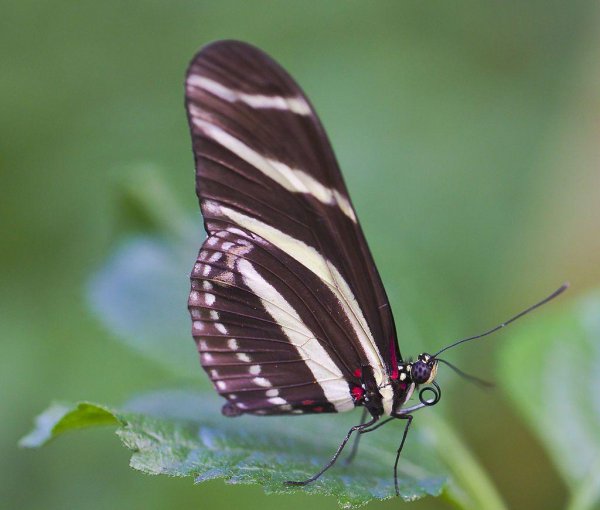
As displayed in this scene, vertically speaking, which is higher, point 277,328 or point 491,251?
point 277,328

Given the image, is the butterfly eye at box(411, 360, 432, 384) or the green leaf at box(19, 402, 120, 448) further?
the butterfly eye at box(411, 360, 432, 384)

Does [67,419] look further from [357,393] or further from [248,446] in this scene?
[357,393]

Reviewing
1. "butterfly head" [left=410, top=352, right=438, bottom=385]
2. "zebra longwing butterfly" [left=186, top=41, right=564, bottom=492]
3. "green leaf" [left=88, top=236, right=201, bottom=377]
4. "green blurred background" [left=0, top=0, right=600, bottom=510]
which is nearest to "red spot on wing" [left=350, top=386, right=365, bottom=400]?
"zebra longwing butterfly" [left=186, top=41, right=564, bottom=492]

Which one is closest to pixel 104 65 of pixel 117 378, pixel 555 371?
pixel 117 378

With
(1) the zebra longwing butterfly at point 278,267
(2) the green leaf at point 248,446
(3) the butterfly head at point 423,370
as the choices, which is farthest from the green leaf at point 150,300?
(3) the butterfly head at point 423,370

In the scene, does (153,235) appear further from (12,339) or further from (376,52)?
(376,52)

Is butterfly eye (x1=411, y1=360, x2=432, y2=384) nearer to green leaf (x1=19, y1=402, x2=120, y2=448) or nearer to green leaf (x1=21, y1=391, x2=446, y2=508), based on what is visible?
green leaf (x1=21, y1=391, x2=446, y2=508)

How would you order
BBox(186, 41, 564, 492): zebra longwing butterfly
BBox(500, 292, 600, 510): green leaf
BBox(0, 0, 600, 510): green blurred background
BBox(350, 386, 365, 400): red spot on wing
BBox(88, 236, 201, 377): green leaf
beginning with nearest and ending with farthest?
BBox(186, 41, 564, 492): zebra longwing butterfly → BBox(350, 386, 365, 400): red spot on wing → BBox(500, 292, 600, 510): green leaf → BBox(88, 236, 201, 377): green leaf → BBox(0, 0, 600, 510): green blurred background
